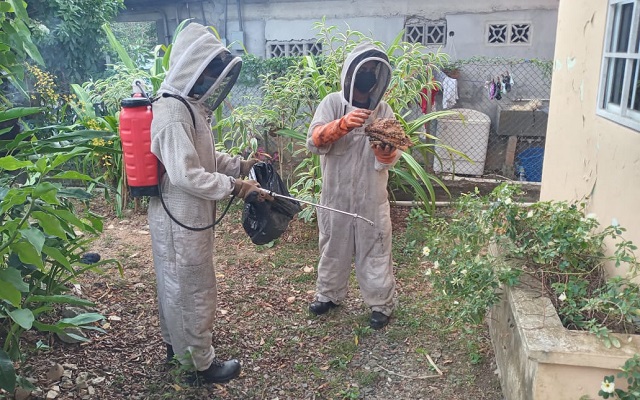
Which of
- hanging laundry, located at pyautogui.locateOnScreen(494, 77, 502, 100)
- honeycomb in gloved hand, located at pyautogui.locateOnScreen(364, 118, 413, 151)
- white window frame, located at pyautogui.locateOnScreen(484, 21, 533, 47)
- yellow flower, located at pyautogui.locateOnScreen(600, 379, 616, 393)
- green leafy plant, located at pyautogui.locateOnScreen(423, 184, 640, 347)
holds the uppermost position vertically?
white window frame, located at pyautogui.locateOnScreen(484, 21, 533, 47)

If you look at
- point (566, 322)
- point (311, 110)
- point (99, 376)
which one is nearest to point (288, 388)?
point (99, 376)

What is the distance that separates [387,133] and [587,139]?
1.18 metres

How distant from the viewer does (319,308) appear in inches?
139

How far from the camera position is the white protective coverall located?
7.93 ft

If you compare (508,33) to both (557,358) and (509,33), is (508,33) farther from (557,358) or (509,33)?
(557,358)

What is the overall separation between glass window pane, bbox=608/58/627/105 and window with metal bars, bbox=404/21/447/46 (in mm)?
5525

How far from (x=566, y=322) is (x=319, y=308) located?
1596 mm

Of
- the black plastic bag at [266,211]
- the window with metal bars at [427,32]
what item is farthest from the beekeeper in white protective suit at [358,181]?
the window with metal bars at [427,32]

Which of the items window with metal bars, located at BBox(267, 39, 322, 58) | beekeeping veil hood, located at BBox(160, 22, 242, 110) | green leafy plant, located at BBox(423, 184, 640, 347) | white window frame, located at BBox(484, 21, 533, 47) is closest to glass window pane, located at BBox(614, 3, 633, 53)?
green leafy plant, located at BBox(423, 184, 640, 347)

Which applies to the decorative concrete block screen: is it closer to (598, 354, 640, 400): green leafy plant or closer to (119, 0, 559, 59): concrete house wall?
(119, 0, 559, 59): concrete house wall

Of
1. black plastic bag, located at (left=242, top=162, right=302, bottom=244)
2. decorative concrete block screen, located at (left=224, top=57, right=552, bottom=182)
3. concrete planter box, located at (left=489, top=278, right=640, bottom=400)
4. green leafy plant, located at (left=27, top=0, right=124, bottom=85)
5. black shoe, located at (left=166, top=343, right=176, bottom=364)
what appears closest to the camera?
concrete planter box, located at (left=489, top=278, right=640, bottom=400)

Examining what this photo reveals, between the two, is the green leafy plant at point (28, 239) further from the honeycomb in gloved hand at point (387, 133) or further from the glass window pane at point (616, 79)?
the glass window pane at point (616, 79)

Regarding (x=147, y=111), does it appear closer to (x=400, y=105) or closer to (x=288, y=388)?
(x=288, y=388)

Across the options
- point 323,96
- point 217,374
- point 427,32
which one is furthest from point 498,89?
point 217,374
